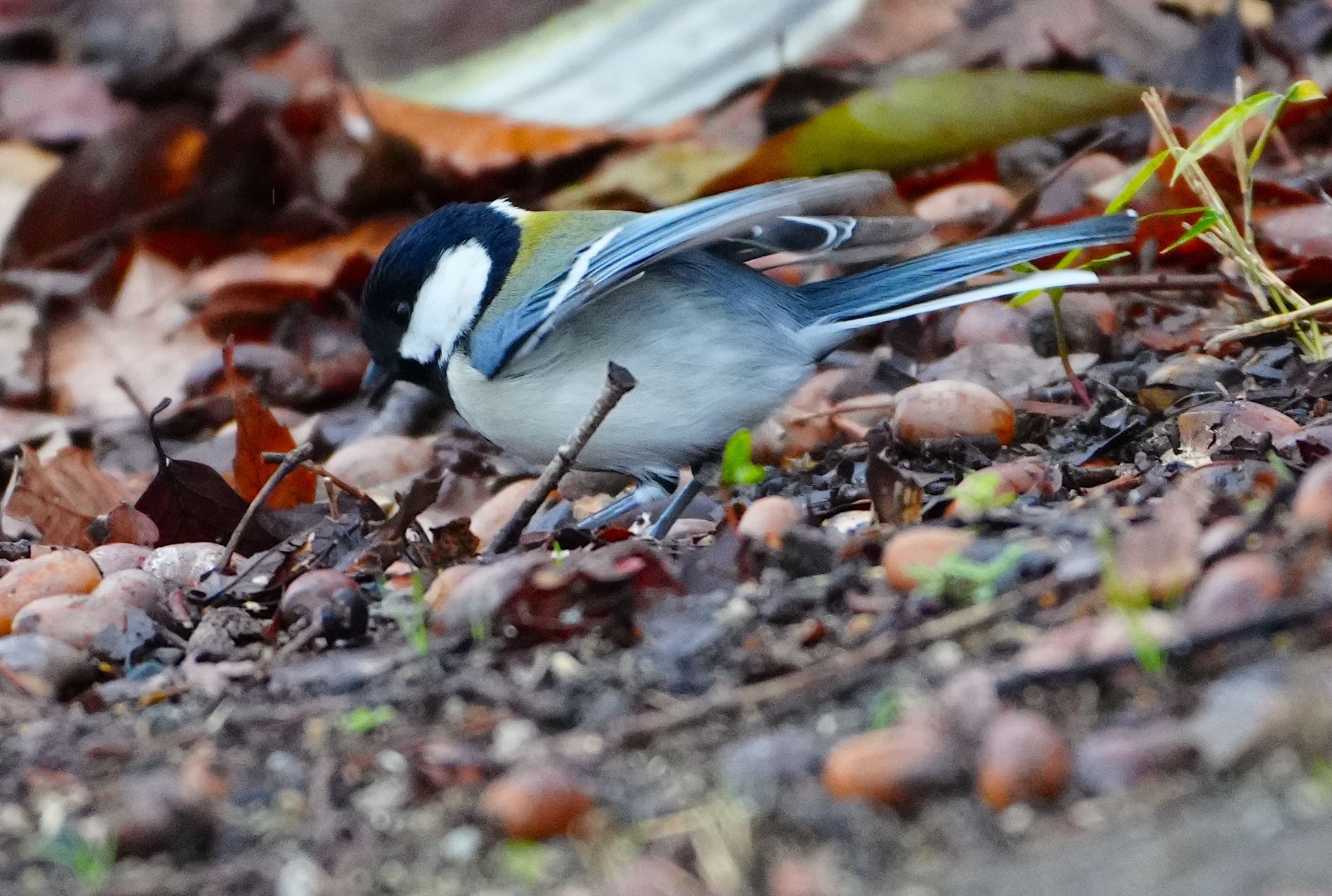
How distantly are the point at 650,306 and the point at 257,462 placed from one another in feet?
2.57

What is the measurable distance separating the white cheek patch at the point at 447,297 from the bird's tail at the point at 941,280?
60cm

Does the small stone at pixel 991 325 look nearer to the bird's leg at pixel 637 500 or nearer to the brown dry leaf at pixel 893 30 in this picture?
the bird's leg at pixel 637 500

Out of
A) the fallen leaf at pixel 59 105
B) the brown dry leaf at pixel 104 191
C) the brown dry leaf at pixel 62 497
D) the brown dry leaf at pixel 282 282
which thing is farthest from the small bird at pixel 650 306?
the fallen leaf at pixel 59 105

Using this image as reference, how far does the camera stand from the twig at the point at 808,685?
1.42 m

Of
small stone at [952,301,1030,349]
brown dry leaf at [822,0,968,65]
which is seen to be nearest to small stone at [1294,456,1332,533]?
small stone at [952,301,1030,349]

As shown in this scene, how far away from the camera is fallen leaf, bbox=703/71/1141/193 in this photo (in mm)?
3574

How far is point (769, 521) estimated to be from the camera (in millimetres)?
1879

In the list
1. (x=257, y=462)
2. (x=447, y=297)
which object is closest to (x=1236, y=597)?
(x=447, y=297)

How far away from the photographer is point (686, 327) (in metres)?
2.59

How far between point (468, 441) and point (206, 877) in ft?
6.54

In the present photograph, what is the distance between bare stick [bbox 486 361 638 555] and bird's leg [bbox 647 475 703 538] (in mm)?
332

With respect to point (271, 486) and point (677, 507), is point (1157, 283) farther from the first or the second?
point (271, 486)

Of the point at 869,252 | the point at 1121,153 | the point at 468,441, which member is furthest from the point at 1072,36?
the point at 468,441

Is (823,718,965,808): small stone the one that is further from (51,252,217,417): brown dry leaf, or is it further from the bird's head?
(51,252,217,417): brown dry leaf
